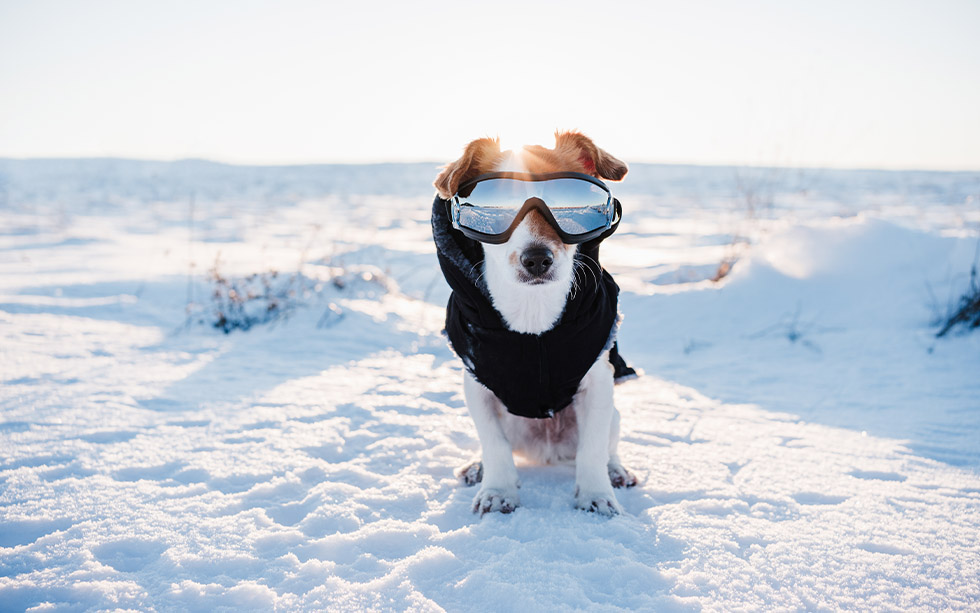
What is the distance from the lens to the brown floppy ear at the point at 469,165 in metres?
2.42

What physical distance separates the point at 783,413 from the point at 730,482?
1.24m

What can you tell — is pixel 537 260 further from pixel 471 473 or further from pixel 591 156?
pixel 471 473

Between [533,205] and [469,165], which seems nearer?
[533,205]

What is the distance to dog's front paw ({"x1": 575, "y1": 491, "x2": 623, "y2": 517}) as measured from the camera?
236 cm

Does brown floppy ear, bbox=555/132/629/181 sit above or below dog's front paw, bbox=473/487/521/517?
above

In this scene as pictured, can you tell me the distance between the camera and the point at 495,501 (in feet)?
7.91

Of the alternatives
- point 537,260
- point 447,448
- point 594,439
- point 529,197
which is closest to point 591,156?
point 529,197

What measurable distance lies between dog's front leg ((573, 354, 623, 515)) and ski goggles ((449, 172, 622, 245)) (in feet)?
1.99

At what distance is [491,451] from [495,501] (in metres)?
0.22

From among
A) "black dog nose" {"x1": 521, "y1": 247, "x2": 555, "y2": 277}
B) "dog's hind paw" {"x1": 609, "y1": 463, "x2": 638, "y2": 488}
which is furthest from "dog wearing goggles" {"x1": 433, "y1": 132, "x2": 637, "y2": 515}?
"dog's hind paw" {"x1": 609, "y1": 463, "x2": 638, "y2": 488}

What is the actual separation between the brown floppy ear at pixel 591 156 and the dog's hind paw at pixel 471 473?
4.95ft

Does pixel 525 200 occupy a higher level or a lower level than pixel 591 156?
lower

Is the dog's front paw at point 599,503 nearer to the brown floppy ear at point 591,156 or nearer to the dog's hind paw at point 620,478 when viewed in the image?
the dog's hind paw at point 620,478

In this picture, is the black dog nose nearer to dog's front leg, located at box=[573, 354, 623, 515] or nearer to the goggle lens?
the goggle lens
